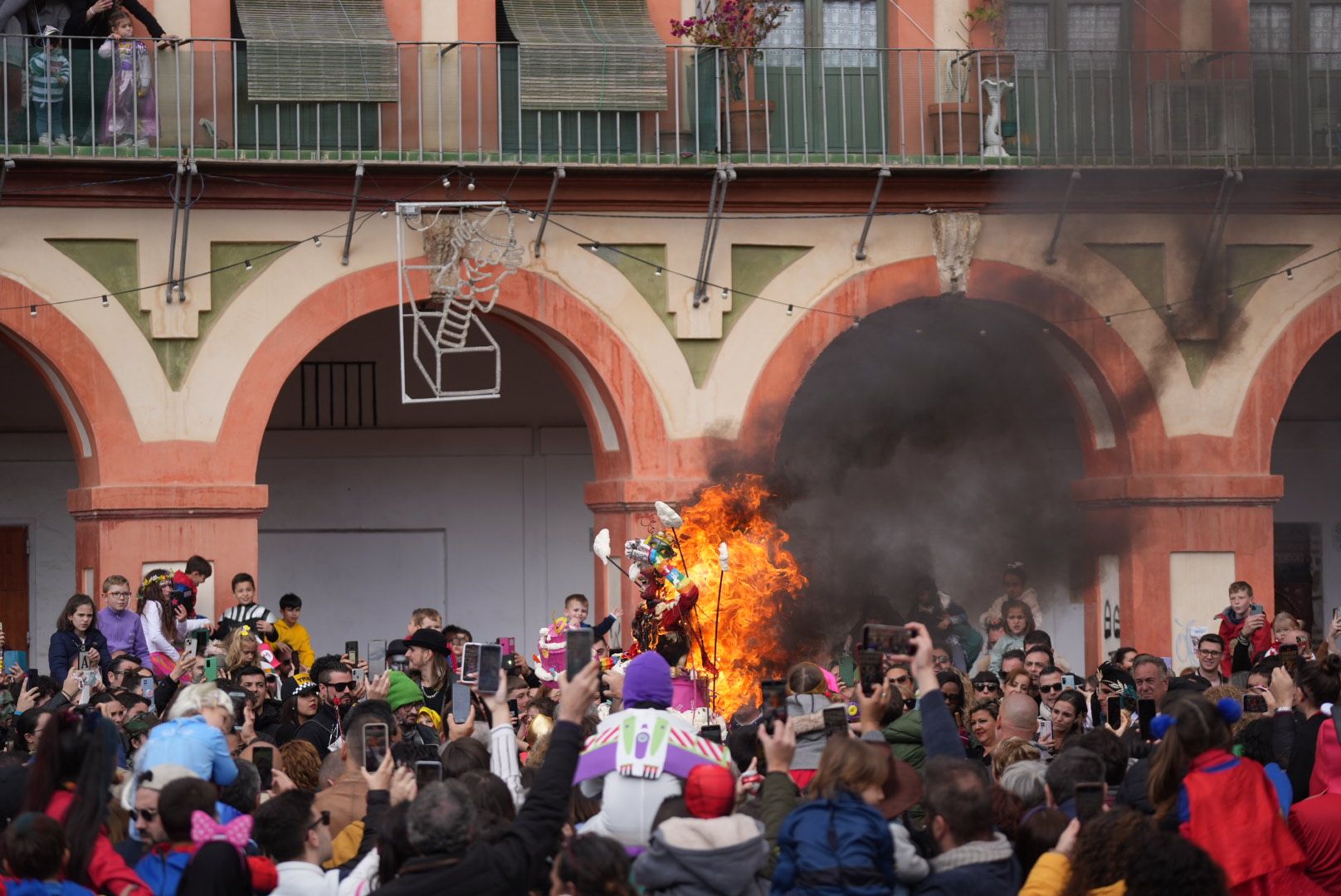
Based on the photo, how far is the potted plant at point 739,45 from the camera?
53.0 ft

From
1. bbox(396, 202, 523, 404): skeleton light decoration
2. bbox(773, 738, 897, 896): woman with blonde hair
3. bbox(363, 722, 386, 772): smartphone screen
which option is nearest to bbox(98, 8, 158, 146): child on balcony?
bbox(396, 202, 523, 404): skeleton light decoration

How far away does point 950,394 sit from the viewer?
59.0 feet

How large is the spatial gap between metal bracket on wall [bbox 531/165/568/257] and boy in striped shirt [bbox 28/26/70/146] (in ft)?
12.5

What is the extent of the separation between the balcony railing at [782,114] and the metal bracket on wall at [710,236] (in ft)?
0.73

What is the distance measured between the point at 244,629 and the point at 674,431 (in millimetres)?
4366

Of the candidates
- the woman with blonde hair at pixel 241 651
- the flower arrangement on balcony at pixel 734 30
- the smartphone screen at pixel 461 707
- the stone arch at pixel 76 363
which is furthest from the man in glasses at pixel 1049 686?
the stone arch at pixel 76 363

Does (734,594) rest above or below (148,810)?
above

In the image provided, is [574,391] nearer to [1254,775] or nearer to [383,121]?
[383,121]

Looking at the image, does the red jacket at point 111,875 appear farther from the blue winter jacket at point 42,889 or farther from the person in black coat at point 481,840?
the person in black coat at point 481,840

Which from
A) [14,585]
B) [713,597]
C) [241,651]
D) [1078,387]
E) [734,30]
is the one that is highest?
[734,30]

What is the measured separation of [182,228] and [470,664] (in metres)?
7.96

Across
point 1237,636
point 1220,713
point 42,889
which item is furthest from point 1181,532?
point 42,889

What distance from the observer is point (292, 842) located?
6305 mm

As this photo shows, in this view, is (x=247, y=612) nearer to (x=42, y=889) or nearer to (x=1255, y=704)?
(x=1255, y=704)
